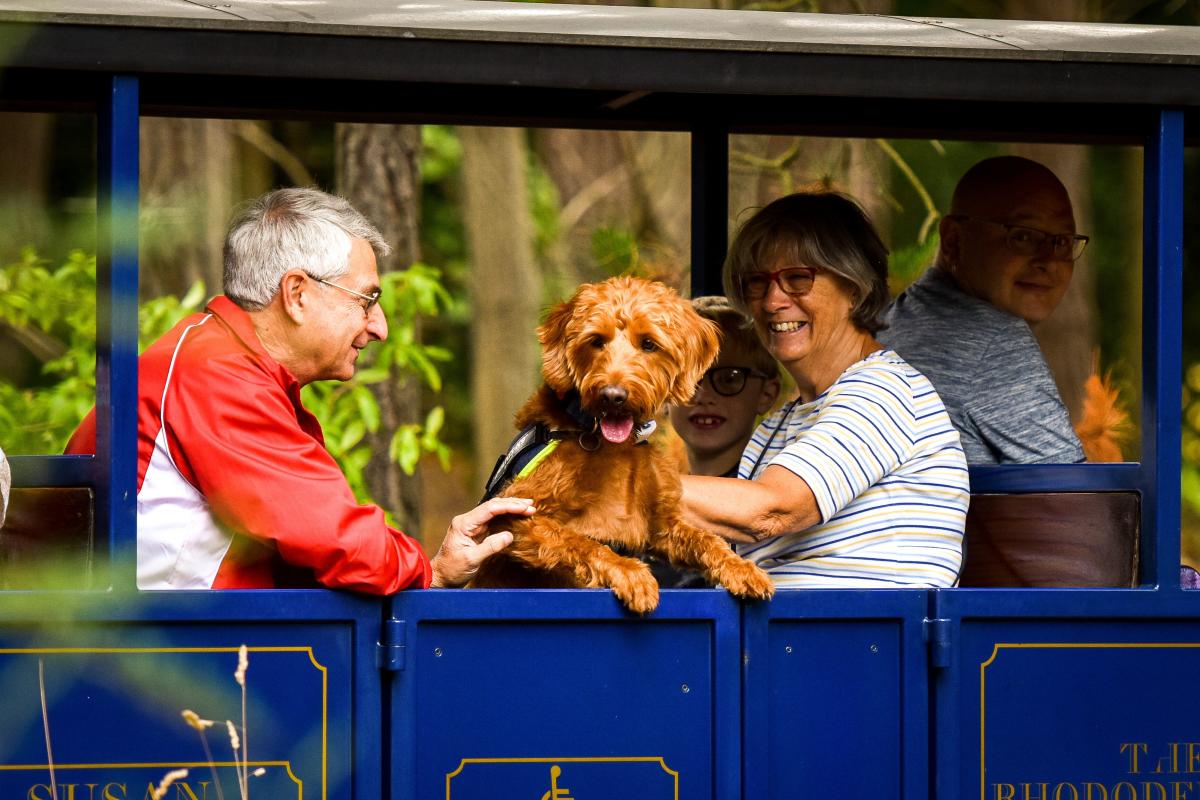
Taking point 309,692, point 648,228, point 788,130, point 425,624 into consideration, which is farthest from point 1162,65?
point 648,228

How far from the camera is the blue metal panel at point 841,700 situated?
3.35 meters

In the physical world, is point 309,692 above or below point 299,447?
below

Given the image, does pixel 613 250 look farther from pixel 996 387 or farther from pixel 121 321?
pixel 121 321

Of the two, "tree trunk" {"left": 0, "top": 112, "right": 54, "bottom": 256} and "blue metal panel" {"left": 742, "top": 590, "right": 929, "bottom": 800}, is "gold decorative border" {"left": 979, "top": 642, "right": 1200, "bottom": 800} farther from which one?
"tree trunk" {"left": 0, "top": 112, "right": 54, "bottom": 256}

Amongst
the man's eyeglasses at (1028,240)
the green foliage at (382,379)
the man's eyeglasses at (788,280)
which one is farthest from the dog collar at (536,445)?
the green foliage at (382,379)

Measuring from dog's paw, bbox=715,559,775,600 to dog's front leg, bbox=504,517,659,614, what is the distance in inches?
5.8

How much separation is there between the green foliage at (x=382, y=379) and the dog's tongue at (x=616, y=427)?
3.78m

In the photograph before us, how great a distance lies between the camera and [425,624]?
3.21 metres

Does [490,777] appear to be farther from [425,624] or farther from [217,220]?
[217,220]

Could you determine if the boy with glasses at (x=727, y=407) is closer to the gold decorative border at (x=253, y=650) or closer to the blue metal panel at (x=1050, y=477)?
the blue metal panel at (x=1050, y=477)

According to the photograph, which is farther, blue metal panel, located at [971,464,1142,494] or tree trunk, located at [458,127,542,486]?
tree trunk, located at [458,127,542,486]

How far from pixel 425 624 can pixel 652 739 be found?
→ 20.2 inches

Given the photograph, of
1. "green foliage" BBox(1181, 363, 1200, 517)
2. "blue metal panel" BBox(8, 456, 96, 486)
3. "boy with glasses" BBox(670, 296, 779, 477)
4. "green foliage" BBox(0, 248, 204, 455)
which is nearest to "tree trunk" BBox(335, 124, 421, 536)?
"green foliage" BBox(0, 248, 204, 455)

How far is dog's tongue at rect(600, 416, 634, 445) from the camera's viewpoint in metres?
3.30
